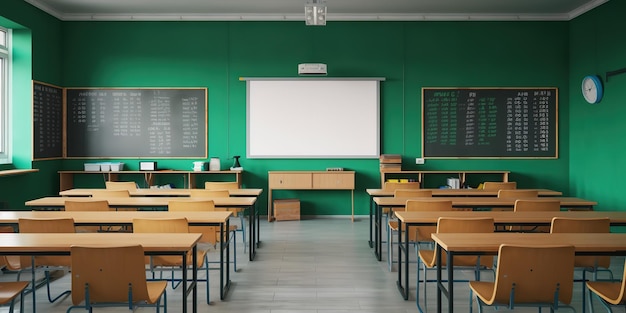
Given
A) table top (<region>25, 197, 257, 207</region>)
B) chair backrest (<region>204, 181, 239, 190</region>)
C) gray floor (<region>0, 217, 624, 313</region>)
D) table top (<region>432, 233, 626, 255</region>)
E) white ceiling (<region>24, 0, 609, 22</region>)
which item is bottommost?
gray floor (<region>0, 217, 624, 313</region>)

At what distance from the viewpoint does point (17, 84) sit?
741 centimetres

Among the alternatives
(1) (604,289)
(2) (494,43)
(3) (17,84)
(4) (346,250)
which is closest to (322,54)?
(2) (494,43)

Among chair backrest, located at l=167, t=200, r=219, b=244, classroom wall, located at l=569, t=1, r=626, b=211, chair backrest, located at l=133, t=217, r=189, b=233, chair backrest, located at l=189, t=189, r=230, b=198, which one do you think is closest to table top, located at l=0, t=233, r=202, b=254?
chair backrest, located at l=133, t=217, r=189, b=233

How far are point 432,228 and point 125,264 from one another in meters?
2.77

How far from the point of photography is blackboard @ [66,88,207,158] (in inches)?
334

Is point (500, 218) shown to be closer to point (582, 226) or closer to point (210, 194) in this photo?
point (582, 226)

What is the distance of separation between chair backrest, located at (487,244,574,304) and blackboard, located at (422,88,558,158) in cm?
595

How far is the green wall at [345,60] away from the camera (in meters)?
8.49

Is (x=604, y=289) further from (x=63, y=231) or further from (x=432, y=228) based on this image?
(x=63, y=231)

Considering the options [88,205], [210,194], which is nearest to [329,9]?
[210,194]

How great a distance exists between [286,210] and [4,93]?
4.56 m

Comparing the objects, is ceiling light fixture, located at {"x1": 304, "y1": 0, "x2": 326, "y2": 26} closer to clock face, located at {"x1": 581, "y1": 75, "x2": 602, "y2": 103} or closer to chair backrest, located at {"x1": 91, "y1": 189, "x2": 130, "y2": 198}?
chair backrest, located at {"x1": 91, "y1": 189, "x2": 130, "y2": 198}

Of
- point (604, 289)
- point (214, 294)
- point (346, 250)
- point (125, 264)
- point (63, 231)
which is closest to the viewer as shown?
point (125, 264)

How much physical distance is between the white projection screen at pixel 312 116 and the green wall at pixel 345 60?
0.17 meters
